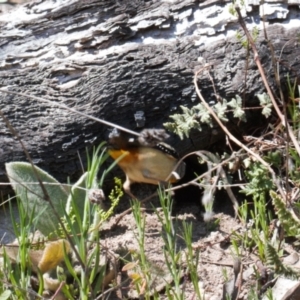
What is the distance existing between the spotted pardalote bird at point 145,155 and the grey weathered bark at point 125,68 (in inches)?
4.3

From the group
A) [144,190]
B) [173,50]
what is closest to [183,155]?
[144,190]

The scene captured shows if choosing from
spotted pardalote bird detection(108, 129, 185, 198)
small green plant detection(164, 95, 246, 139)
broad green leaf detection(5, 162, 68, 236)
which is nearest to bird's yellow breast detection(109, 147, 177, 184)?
spotted pardalote bird detection(108, 129, 185, 198)

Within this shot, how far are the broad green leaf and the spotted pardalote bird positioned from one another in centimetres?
31

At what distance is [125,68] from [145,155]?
1.37 ft

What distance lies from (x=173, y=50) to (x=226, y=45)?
0.79 feet

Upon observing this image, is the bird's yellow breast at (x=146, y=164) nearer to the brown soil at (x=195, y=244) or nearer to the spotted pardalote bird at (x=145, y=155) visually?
the spotted pardalote bird at (x=145, y=155)

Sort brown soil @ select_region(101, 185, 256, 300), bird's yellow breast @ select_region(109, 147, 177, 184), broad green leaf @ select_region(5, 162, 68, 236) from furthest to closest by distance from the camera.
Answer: bird's yellow breast @ select_region(109, 147, 177, 184)
broad green leaf @ select_region(5, 162, 68, 236)
brown soil @ select_region(101, 185, 256, 300)

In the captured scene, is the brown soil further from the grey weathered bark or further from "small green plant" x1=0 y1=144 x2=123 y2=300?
the grey weathered bark

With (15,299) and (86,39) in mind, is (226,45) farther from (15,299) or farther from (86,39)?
(15,299)

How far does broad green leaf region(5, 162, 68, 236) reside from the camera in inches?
112

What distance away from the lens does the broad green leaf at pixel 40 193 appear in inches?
112

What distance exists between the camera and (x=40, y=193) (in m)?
2.91

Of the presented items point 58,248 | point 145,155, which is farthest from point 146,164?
point 58,248

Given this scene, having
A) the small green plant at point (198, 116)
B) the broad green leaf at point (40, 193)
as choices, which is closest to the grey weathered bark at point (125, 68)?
the small green plant at point (198, 116)
